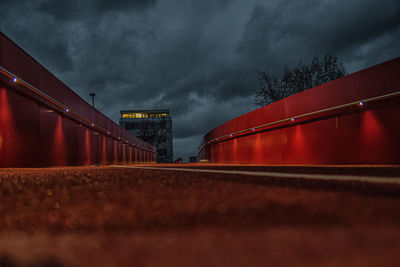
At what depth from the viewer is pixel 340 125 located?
25.6 feet

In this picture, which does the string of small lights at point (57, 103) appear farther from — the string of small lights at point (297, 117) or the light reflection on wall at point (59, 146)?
the string of small lights at point (297, 117)

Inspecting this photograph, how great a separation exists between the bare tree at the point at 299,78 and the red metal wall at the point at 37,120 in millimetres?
14900

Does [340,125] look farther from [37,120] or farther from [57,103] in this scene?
[57,103]

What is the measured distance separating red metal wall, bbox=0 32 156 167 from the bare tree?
14900mm

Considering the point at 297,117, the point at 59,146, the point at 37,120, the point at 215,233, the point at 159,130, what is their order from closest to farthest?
the point at 215,233
the point at 37,120
the point at 59,146
the point at 297,117
the point at 159,130

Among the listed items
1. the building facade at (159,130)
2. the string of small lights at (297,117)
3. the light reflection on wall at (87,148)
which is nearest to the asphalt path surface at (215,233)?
the string of small lights at (297,117)

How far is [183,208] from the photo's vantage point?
1.62 feet

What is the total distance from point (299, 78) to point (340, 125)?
512 inches

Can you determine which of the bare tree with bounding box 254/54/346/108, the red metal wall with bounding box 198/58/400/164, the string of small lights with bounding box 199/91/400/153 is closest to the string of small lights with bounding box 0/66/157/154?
the string of small lights with bounding box 199/91/400/153

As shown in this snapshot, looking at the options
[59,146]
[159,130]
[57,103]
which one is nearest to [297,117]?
[57,103]

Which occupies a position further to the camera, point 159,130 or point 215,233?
point 159,130

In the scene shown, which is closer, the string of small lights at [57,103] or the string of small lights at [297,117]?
the string of small lights at [57,103]

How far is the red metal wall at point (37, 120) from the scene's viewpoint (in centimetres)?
575

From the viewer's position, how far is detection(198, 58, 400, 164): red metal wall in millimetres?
6418
